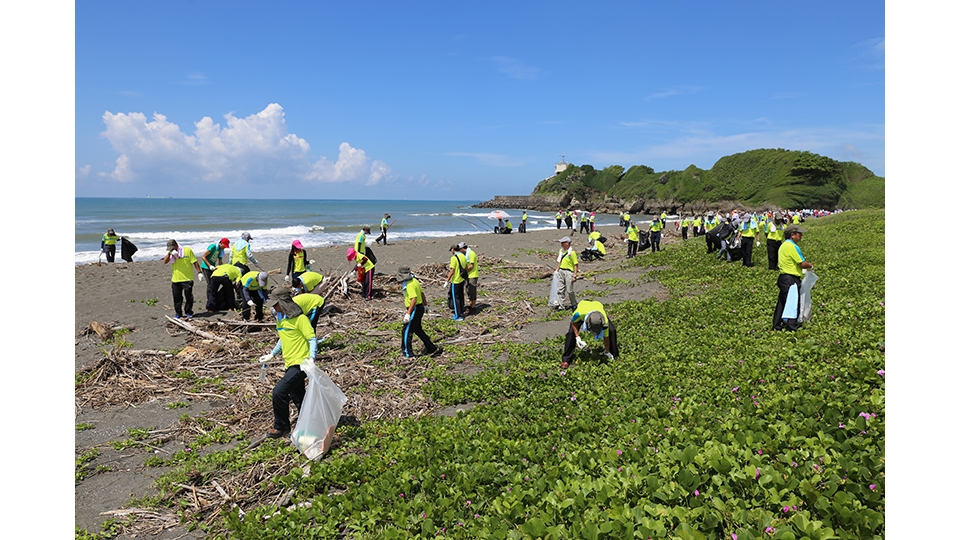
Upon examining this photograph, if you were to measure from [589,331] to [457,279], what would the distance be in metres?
5.32

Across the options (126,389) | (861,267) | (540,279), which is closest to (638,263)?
(540,279)

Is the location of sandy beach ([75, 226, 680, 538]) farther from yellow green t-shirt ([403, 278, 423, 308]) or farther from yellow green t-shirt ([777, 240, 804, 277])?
yellow green t-shirt ([777, 240, 804, 277])

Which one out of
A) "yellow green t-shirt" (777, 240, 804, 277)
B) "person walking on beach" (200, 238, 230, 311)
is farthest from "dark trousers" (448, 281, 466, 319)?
"yellow green t-shirt" (777, 240, 804, 277)

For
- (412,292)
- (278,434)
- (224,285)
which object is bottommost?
(278,434)

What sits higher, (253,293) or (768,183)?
(768,183)

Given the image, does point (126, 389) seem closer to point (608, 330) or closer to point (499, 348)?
point (499, 348)

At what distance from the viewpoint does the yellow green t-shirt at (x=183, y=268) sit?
13.6 metres

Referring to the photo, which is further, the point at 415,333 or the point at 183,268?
the point at 183,268

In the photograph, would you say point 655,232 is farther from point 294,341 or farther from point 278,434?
point 278,434

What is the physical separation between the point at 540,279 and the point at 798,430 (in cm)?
1476

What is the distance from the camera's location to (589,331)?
28.9 ft

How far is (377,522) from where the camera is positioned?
16.2 ft

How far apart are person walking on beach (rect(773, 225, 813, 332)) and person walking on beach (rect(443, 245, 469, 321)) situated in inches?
289

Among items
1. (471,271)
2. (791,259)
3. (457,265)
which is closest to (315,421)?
(457,265)
